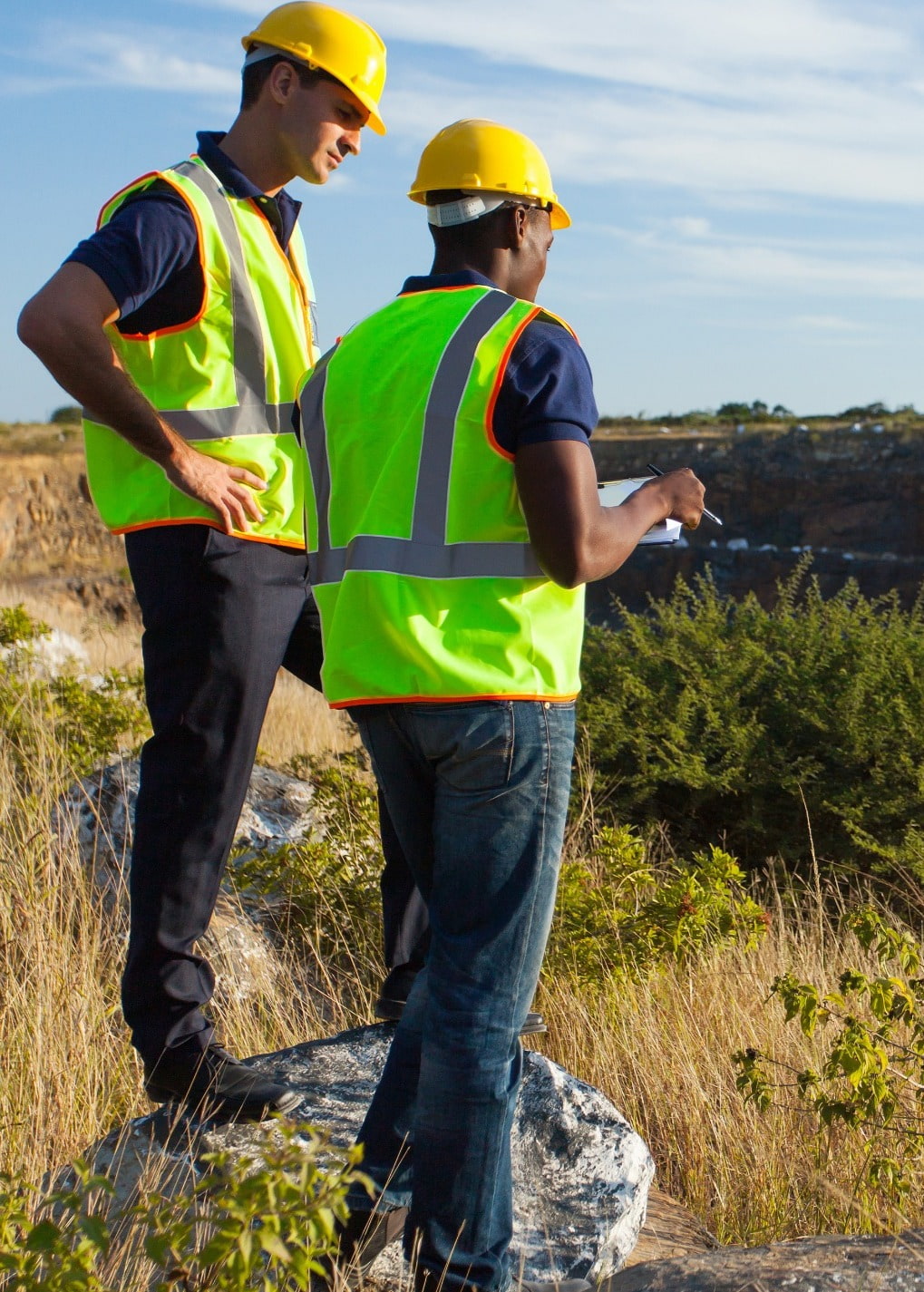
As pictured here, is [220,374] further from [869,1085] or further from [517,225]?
[869,1085]

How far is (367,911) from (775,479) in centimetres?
3018

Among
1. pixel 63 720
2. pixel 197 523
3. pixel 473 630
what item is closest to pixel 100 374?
pixel 197 523

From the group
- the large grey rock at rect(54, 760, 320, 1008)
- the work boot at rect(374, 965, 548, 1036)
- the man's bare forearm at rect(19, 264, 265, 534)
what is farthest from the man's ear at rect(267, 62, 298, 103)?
the large grey rock at rect(54, 760, 320, 1008)

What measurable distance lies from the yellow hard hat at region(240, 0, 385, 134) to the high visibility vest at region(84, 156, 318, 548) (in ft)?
1.05

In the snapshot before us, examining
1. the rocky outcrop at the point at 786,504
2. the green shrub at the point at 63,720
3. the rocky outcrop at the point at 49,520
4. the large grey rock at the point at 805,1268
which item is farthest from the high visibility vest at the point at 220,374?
the rocky outcrop at the point at 786,504

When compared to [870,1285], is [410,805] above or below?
above

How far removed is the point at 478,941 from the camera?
2.29m

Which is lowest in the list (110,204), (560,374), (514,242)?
(560,374)

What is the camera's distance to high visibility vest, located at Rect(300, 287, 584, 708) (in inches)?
88.5

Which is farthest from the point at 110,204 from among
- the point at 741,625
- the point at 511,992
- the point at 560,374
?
the point at 741,625

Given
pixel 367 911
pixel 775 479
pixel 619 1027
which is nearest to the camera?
pixel 619 1027

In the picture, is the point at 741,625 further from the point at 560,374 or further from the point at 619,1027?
the point at 560,374

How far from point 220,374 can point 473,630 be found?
1068mm

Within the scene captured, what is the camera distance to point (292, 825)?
5555mm
